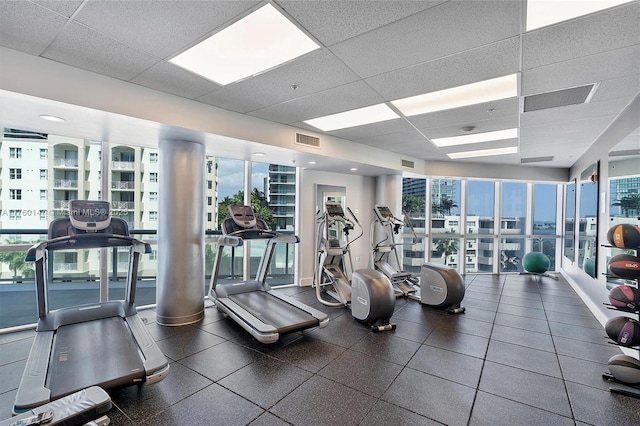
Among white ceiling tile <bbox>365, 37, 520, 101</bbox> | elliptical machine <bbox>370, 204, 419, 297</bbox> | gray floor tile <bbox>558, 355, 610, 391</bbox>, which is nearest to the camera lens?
white ceiling tile <bbox>365, 37, 520, 101</bbox>

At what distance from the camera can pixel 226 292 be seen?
4.63 m

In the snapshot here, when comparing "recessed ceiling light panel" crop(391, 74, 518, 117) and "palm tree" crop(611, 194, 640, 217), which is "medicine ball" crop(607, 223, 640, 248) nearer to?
"palm tree" crop(611, 194, 640, 217)

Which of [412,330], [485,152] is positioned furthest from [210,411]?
[485,152]

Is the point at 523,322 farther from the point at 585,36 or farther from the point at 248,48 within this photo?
the point at 248,48

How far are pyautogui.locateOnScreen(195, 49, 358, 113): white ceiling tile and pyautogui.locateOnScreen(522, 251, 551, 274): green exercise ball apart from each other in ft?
23.8

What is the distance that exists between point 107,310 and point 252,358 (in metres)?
1.78

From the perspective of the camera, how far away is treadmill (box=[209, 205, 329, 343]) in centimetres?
360

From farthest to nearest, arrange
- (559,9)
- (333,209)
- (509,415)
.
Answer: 1. (333,209)
2. (509,415)
3. (559,9)

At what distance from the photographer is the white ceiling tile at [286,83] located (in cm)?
270

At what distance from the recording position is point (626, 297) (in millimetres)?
2744

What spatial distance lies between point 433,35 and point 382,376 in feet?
9.60

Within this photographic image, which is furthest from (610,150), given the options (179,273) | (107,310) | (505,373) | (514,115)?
(107,310)

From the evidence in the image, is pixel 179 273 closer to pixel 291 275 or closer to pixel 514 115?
pixel 291 275

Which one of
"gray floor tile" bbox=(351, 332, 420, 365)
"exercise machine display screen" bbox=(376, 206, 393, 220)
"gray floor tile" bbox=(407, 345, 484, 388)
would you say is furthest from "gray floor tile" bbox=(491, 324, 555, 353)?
"exercise machine display screen" bbox=(376, 206, 393, 220)
